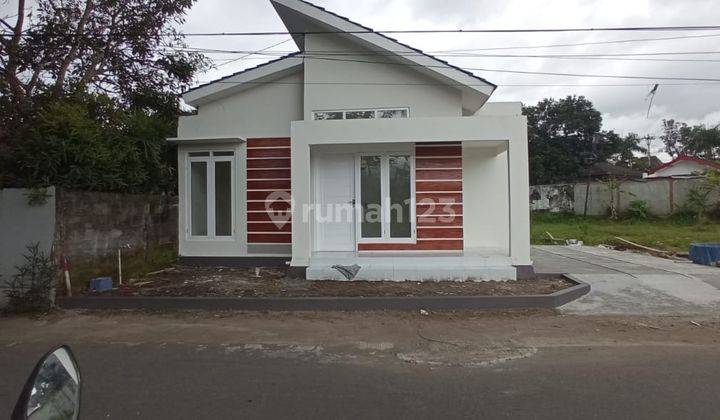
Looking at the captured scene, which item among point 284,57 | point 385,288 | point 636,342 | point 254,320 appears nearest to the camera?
point 636,342

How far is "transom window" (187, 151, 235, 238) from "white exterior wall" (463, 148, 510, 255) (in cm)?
574

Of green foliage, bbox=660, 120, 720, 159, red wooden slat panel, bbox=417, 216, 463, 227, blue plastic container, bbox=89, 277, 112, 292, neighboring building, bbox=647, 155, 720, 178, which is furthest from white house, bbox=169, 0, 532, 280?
green foliage, bbox=660, 120, 720, 159

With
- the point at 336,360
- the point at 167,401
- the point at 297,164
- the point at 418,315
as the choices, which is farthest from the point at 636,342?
the point at 297,164

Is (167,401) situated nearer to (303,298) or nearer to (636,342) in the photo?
(303,298)

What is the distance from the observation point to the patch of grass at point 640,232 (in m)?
15.6

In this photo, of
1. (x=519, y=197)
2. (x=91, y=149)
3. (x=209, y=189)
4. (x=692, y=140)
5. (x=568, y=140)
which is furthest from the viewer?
(x=692, y=140)

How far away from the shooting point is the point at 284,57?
10.7 metres

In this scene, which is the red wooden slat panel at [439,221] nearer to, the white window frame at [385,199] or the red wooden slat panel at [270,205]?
the white window frame at [385,199]

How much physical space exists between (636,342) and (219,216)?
8.67m

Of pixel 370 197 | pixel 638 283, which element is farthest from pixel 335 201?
pixel 638 283

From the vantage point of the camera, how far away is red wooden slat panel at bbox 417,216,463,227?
33.1 feet

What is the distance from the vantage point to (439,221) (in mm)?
10109

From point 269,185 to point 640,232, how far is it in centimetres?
1461

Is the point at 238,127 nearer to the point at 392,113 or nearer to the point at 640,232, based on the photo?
the point at 392,113
